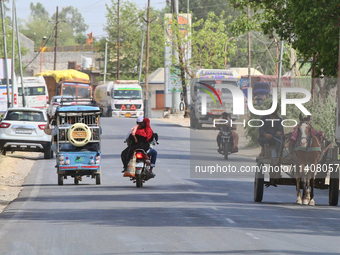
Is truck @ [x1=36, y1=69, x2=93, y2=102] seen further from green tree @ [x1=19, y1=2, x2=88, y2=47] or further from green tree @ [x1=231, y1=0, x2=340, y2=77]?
green tree @ [x1=19, y1=2, x2=88, y2=47]

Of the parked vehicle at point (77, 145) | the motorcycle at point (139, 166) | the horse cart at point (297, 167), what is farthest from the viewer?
the parked vehicle at point (77, 145)

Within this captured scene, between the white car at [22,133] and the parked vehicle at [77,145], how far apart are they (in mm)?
7054

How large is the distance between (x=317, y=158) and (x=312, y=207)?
110cm

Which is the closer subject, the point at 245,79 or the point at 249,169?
the point at 249,169

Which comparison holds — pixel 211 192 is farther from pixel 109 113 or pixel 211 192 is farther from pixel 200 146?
pixel 109 113

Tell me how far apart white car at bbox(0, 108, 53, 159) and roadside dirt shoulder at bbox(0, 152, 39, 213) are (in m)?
0.55

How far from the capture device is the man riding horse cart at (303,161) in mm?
12516

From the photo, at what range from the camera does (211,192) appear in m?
15.9

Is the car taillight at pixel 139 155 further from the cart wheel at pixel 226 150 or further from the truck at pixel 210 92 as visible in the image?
the truck at pixel 210 92

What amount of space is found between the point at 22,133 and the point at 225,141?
7.39 meters

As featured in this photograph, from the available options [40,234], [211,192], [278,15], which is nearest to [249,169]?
[278,15]

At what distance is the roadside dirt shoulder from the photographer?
51.6 ft

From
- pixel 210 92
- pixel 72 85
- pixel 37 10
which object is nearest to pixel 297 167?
pixel 210 92

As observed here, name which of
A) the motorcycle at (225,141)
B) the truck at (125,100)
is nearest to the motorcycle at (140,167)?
the motorcycle at (225,141)
